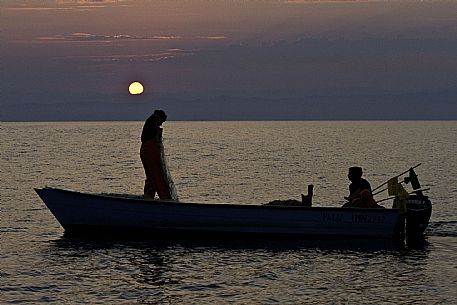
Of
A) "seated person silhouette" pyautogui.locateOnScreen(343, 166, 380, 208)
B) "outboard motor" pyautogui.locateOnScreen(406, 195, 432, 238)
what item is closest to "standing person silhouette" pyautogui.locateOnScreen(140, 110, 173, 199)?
"seated person silhouette" pyautogui.locateOnScreen(343, 166, 380, 208)

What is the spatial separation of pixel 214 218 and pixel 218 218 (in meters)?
0.13

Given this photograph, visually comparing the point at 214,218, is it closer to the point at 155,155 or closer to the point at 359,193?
the point at 155,155

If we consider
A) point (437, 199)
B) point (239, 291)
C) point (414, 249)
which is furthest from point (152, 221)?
point (437, 199)

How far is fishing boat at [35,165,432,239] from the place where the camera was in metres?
24.3

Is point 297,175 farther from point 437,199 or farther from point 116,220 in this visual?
point 116,220

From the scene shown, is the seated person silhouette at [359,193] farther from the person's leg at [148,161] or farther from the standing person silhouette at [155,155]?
the person's leg at [148,161]

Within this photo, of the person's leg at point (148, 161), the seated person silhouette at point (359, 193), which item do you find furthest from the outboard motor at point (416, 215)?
the person's leg at point (148, 161)

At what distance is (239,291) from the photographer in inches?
735

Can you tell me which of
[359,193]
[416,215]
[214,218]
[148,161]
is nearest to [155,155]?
[148,161]

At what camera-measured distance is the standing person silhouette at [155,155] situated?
24.4m

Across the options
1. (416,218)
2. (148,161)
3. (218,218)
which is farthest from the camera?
(416,218)

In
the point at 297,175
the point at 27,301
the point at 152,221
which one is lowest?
the point at 27,301

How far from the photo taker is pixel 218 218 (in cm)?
2461

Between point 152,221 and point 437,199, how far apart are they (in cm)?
2307
